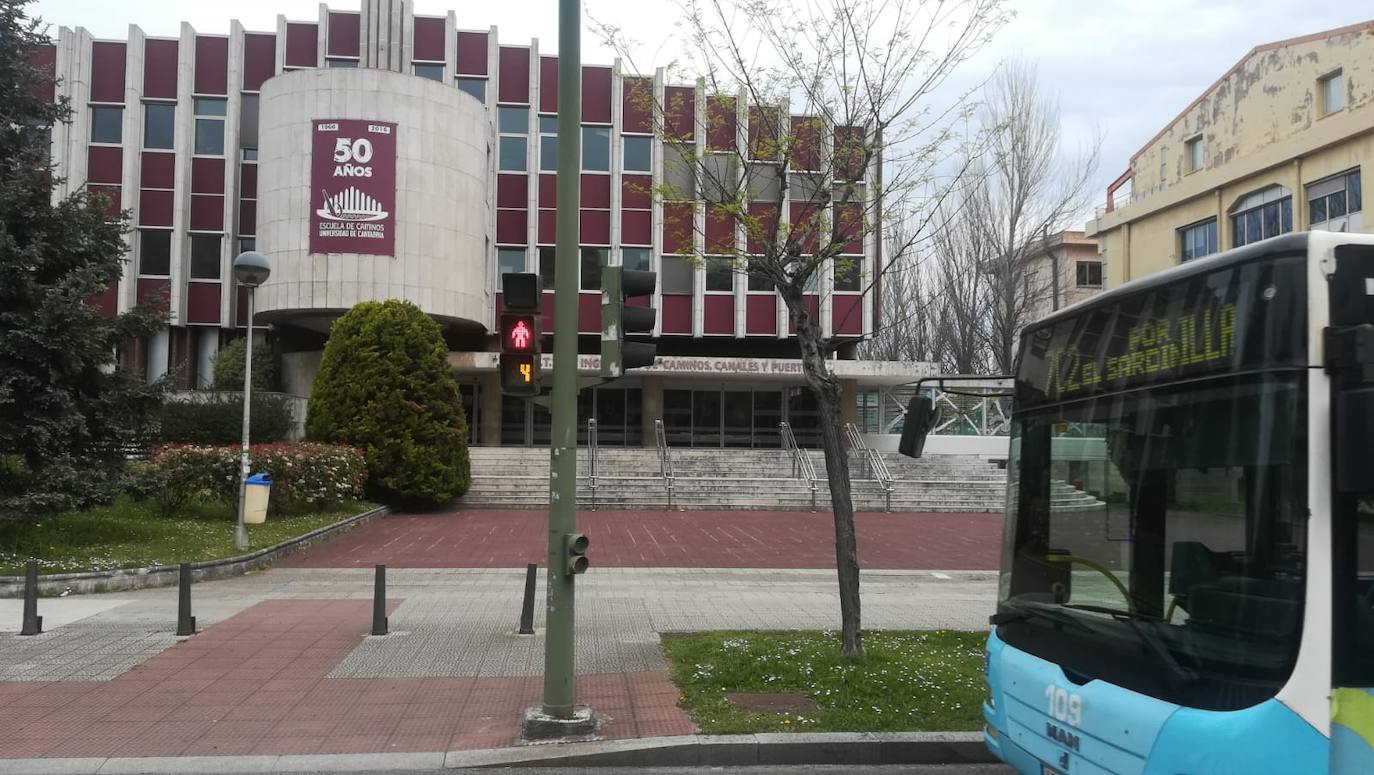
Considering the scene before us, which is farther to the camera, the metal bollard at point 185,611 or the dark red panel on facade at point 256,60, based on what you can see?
the dark red panel on facade at point 256,60

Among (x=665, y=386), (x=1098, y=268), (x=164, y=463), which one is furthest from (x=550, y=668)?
(x=1098, y=268)

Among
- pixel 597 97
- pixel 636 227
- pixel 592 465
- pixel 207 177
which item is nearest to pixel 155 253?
pixel 207 177

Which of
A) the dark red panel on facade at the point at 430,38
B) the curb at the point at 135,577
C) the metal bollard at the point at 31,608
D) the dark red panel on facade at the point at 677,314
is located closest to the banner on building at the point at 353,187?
the dark red panel on facade at the point at 430,38

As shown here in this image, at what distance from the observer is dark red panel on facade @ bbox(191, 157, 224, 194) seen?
33531 mm

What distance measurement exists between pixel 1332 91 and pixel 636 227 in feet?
70.2

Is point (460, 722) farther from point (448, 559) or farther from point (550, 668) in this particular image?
point (448, 559)

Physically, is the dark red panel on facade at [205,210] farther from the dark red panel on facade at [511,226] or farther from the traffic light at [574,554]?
the traffic light at [574,554]

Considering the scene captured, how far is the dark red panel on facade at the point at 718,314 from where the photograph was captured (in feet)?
115

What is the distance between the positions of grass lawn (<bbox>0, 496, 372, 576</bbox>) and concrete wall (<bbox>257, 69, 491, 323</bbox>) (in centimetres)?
1279

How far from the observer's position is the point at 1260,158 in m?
23.5

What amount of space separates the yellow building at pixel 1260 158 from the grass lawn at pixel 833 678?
1640 cm

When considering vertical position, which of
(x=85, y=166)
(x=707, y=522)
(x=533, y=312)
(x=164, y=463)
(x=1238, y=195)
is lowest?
(x=707, y=522)

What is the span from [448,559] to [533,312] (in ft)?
32.6

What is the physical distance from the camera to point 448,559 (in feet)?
50.5
